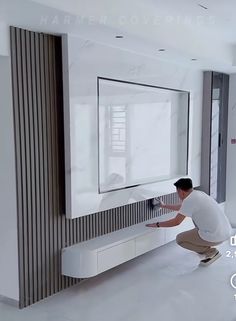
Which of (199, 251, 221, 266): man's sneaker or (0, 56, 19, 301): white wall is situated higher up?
(0, 56, 19, 301): white wall

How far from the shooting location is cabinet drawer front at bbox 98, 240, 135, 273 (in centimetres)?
389

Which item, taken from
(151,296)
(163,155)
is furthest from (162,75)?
(151,296)

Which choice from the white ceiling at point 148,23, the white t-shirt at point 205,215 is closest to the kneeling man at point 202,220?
the white t-shirt at point 205,215

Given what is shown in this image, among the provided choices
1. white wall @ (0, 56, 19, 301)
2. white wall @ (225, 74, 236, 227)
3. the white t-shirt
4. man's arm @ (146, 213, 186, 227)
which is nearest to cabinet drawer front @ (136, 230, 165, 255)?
man's arm @ (146, 213, 186, 227)

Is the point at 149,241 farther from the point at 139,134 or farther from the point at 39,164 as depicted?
the point at 39,164

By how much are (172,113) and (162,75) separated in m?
0.60

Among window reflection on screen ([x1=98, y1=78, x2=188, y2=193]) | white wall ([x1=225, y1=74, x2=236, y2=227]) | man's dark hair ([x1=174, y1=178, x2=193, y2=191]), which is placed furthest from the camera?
white wall ([x1=225, y1=74, x2=236, y2=227])

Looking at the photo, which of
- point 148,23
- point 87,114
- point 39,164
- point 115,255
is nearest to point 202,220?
point 115,255

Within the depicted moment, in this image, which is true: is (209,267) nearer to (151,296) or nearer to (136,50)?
(151,296)

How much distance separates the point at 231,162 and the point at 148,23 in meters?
3.47

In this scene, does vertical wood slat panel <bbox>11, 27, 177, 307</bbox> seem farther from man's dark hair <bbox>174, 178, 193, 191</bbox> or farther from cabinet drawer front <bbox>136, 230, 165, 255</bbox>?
man's dark hair <bbox>174, 178, 193, 191</bbox>

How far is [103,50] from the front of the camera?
158 inches

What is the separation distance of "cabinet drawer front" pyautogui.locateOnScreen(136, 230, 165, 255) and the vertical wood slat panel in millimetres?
785

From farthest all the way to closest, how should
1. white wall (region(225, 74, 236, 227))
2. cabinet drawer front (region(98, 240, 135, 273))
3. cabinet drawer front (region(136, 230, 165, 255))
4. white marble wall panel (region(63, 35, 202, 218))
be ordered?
white wall (region(225, 74, 236, 227))
cabinet drawer front (region(136, 230, 165, 255))
cabinet drawer front (region(98, 240, 135, 273))
white marble wall panel (region(63, 35, 202, 218))
